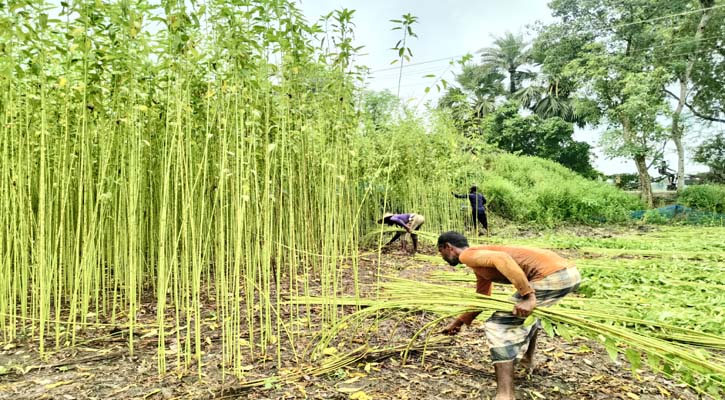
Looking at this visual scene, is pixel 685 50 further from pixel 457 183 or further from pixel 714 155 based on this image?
pixel 457 183

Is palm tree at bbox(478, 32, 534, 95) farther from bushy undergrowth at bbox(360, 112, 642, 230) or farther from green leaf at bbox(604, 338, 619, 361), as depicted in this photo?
green leaf at bbox(604, 338, 619, 361)

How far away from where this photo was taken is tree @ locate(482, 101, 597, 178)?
17938 mm

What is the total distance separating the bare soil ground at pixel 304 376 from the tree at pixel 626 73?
11945mm

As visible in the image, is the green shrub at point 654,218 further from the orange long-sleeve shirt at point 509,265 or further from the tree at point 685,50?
the orange long-sleeve shirt at point 509,265

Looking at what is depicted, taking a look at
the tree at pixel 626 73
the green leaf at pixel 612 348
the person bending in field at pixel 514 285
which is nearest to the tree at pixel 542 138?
the tree at pixel 626 73

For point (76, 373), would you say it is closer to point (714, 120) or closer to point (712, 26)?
point (712, 26)

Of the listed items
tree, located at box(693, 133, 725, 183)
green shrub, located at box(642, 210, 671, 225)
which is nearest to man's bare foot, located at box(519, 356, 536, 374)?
green shrub, located at box(642, 210, 671, 225)

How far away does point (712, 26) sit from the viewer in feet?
42.0

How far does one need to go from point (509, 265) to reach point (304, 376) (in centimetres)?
127

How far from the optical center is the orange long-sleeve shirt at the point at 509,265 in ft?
6.71

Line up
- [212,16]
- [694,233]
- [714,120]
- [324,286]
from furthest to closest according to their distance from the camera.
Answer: [714,120], [694,233], [324,286], [212,16]

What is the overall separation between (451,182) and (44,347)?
21.9 feet

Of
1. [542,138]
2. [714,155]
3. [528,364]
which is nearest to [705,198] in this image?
[714,155]

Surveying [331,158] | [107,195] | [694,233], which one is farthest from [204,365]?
[694,233]
